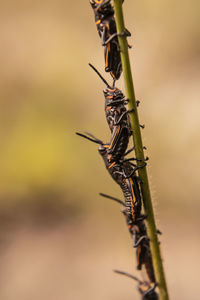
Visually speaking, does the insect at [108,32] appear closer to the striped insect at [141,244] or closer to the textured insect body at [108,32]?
the textured insect body at [108,32]

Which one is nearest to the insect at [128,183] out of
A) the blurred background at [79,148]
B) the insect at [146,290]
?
the insect at [146,290]

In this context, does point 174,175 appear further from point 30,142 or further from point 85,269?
point 30,142

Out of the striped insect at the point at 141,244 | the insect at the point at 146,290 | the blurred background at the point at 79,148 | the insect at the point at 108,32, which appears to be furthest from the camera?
the blurred background at the point at 79,148

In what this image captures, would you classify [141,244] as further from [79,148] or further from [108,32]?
[79,148]

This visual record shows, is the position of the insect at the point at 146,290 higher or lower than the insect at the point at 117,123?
lower

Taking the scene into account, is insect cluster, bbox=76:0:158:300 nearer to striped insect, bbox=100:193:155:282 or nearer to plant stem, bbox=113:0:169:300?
striped insect, bbox=100:193:155:282

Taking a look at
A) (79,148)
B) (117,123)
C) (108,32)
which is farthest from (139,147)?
(79,148)
